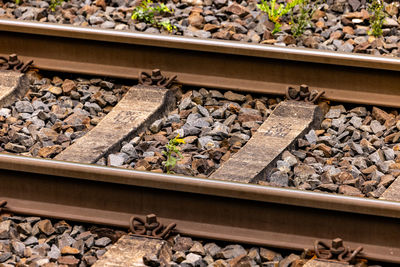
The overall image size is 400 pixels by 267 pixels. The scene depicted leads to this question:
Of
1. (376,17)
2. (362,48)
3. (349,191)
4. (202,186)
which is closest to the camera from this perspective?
(202,186)

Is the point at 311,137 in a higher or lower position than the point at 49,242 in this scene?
higher

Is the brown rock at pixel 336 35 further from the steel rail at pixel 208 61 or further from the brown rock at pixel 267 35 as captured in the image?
the steel rail at pixel 208 61

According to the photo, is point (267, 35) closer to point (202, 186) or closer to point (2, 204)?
point (202, 186)

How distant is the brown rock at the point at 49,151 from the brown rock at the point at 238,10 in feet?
7.21

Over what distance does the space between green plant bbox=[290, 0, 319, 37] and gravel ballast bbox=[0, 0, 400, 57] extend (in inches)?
1.4

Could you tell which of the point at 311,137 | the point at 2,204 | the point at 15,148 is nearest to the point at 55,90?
the point at 15,148

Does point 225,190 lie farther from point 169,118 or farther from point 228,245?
point 169,118

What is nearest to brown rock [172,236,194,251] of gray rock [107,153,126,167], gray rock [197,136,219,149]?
gray rock [107,153,126,167]

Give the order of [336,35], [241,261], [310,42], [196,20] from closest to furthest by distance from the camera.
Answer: [241,261] < [310,42] < [336,35] < [196,20]

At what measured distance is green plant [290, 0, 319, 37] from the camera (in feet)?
23.5

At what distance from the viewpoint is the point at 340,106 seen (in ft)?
21.1

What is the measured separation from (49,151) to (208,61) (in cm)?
144

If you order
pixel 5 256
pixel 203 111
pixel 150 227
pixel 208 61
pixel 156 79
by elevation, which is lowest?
pixel 5 256

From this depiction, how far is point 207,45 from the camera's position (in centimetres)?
664
